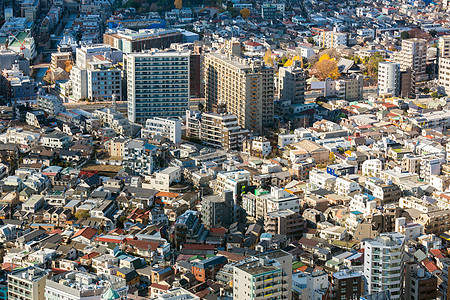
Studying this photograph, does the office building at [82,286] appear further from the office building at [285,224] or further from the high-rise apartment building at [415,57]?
the high-rise apartment building at [415,57]

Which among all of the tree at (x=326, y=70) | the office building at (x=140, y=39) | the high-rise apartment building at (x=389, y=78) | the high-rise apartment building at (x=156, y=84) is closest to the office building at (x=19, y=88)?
the high-rise apartment building at (x=156, y=84)

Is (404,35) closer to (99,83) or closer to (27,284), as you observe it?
(99,83)

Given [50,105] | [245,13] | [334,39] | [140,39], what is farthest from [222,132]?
[245,13]

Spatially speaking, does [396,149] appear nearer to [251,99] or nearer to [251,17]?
[251,99]

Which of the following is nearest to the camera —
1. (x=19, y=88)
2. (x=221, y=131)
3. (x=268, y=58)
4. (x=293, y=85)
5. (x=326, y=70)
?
(x=221, y=131)

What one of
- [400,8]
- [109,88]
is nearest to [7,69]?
[109,88]

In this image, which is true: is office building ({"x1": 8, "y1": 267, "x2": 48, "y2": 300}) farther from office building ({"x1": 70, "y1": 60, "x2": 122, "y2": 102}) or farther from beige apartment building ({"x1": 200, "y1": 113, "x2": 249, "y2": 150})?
office building ({"x1": 70, "y1": 60, "x2": 122, "y2": 102})
